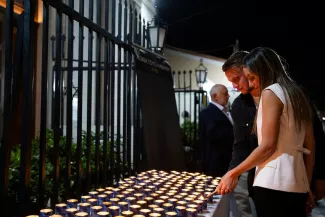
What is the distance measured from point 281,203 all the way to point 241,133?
152cm

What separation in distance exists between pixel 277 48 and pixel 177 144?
23324 mm

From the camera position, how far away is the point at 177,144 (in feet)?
17.5

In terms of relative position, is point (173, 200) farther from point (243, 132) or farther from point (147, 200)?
point (243, 132)

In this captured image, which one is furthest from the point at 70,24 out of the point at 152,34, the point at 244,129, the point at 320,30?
the point at 320,30

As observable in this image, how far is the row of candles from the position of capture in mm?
2041

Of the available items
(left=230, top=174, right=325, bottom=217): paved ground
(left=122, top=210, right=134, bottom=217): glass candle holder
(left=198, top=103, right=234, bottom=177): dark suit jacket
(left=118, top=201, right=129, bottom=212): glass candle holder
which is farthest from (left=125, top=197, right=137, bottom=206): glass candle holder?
(left=230, top=174, right=325, bottom=217): paved ground

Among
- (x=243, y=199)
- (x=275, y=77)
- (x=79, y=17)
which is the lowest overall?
(x=243, y=199)

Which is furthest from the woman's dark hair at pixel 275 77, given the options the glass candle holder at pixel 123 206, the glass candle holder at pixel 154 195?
the glass candle holder at pixel 123 206

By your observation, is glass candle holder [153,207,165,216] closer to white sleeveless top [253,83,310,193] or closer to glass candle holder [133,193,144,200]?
glass candle holder [133,193,144,200]

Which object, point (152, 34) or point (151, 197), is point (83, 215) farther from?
point (152, 34)

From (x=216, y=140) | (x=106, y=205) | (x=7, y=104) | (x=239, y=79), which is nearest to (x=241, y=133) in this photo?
(x=239, y=79)

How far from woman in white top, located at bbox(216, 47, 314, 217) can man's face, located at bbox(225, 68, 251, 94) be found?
81 cm

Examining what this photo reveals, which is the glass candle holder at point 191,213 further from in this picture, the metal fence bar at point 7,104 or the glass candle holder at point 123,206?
the metal fence bar at point 7,104

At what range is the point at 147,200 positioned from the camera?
2391mm
